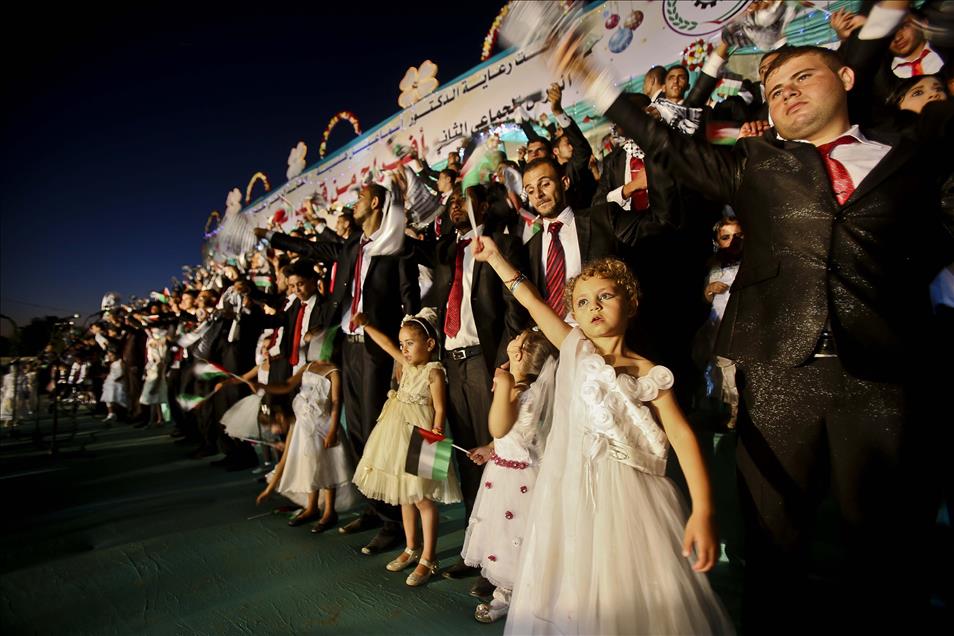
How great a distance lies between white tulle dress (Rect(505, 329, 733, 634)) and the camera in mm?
1388

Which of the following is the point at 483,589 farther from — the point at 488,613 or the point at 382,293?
the point at 382,293

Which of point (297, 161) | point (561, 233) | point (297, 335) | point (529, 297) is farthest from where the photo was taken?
point (297, 161)

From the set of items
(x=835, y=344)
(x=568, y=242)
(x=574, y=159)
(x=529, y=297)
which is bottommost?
(x=835, y=344)

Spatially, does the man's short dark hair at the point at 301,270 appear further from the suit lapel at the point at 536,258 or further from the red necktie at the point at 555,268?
the red necktie at the point at 555,268

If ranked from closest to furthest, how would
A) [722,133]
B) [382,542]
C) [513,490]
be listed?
1. [722,133]
2. [513,490]
3. [382,542]

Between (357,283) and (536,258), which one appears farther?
(357,283)

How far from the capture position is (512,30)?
1.52m

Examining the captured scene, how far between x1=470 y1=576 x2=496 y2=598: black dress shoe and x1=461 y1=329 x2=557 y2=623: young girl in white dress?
14 cm

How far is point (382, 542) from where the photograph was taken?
3.14 m

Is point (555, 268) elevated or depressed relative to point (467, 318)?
elevated

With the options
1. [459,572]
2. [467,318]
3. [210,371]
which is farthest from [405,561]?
[210,371]

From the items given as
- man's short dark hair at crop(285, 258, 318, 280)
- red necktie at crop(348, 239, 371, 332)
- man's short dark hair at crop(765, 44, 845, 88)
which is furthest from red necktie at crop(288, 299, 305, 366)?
man's short dark hair at crop(765, 44, 845, 88)

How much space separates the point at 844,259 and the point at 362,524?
3.31 m

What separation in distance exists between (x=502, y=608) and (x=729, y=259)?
2.42m
